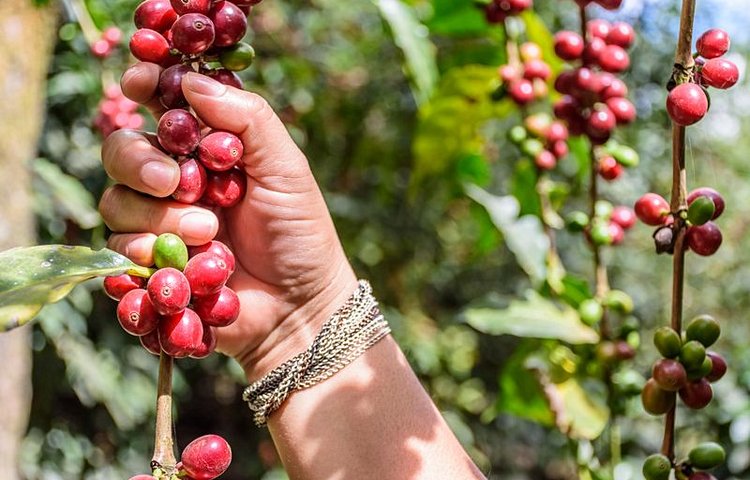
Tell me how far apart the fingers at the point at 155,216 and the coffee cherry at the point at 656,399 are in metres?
0.53

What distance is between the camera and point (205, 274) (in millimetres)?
752

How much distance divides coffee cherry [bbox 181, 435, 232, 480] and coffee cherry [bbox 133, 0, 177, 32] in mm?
404

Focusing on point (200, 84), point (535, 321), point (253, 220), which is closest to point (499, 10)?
point (535, 321)

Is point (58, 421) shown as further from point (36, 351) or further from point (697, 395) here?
point (697, 395)

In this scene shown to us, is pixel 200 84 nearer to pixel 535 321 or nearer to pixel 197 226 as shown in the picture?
pixel 197 226

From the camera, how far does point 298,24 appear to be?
11.0 ft

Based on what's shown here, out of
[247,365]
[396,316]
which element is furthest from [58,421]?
[247,365]

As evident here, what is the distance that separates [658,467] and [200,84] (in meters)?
0.63

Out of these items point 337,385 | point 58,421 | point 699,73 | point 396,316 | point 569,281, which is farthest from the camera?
point 396,316

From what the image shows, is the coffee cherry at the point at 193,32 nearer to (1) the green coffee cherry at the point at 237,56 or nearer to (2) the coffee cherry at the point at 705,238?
(1) the green coffee cherry at the point at 237,56

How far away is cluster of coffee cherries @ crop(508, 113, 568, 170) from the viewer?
143cm

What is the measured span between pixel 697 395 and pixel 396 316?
7.32 ft

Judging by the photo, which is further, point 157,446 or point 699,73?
point 699,73

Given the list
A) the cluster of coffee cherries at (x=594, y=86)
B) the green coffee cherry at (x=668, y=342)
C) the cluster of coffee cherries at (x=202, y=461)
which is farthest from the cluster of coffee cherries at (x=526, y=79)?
Answer: the cluster of coffee cherries at (x=202, y=461)
